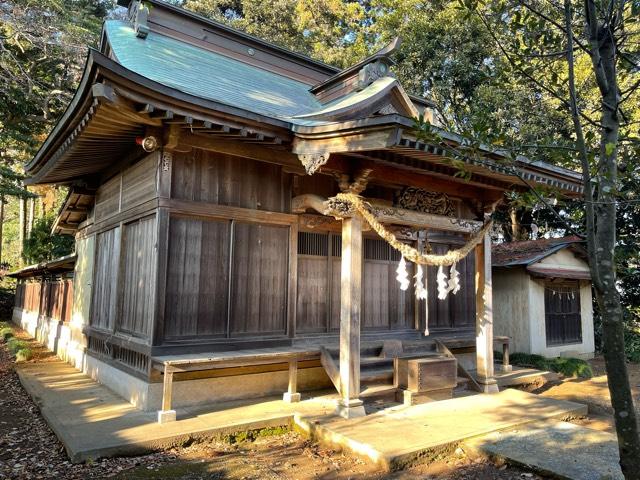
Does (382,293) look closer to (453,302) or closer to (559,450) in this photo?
(453,302)

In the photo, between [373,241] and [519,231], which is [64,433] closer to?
[373,241]

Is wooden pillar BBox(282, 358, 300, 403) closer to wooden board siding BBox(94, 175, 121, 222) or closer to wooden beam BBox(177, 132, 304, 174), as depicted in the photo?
wooden beam BBox(177, 132, 304, 174)

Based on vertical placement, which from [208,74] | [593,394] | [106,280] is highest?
[208,74]

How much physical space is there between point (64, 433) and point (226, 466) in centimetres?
195

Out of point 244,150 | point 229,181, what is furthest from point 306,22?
point 229,181

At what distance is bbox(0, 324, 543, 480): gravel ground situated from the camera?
436 cm

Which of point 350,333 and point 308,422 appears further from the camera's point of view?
point 350,333

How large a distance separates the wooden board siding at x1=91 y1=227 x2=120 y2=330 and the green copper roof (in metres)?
2.78

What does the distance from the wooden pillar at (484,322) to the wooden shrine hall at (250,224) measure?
0.03 meters

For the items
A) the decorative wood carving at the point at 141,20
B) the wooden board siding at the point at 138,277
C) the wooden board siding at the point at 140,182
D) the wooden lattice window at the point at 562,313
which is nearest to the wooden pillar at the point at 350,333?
the wooden board siding at the point at 138,277

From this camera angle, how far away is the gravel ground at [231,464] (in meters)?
4.36

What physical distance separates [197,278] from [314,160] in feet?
7.80

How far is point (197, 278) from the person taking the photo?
249 inches

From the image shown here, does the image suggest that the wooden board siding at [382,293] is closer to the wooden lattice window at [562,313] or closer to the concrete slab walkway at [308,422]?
the concrete slab walkway at [308,422]
